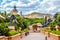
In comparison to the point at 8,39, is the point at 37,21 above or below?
below

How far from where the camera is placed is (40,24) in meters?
41.3

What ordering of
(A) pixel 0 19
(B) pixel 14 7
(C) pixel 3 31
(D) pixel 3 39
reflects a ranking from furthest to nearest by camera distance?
1. (B) pixel 14 7
2. (A) pixel 0 19
3. (C) pixel 3 31
4. (D) pixel 3 39

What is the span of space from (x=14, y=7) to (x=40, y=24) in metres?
23.8

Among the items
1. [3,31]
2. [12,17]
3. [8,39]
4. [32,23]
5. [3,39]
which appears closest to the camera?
[3,39]

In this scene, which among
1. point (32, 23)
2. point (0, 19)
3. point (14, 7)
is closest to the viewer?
point (0, 19)

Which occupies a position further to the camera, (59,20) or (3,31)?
(59,20)

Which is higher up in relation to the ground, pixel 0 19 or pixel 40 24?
pixel 0 19

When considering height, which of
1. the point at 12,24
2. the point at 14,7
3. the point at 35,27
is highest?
the point at 14,7

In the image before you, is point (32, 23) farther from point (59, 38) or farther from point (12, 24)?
point (59, 38)

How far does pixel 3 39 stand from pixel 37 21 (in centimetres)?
3310

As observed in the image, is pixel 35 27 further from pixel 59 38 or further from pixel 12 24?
pixel 59 38

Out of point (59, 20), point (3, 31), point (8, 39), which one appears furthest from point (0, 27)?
point (59, 20)

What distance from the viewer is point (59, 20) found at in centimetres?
1612

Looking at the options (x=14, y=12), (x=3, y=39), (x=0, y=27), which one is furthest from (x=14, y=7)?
(x=3, y=39)
